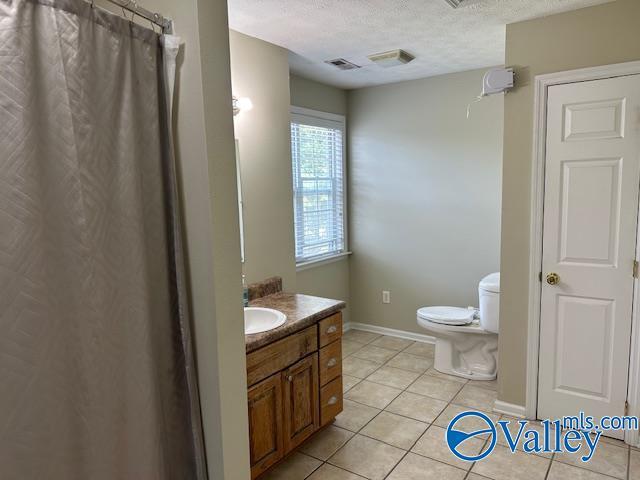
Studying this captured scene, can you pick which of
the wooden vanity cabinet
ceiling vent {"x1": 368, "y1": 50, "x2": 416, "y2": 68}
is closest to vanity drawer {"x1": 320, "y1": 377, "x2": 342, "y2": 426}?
the wooden vanity cabinet

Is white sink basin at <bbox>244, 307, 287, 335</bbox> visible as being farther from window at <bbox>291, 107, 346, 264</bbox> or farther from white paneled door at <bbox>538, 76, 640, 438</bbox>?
white paneled door at <bbox>538, 76, 640, 438</bbox>

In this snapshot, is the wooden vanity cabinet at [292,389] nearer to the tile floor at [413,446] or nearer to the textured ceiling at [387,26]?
the tile floor at [413,446]

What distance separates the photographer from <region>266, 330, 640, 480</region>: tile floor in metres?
2.24

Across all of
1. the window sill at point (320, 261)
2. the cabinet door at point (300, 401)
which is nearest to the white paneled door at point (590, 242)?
the cabinet door at point (300, 401)

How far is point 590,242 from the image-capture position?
2.43 metres

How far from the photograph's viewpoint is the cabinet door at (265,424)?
6.60 feet

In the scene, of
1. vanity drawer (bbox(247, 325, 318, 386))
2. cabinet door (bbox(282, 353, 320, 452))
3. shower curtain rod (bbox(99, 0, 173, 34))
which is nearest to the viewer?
shower curtain rod (bbox(99, 0, 173, 34))

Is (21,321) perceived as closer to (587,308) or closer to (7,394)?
(7,394)

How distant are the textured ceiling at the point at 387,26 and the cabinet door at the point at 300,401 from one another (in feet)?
5.98

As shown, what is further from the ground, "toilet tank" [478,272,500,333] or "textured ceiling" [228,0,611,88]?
"textured ceiling" [228,0,611,88]

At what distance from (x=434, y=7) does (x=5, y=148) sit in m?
2.08

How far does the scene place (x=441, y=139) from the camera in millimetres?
3785

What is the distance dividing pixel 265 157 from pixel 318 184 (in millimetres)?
1151

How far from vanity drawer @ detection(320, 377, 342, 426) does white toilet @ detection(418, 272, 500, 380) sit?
112 cm
